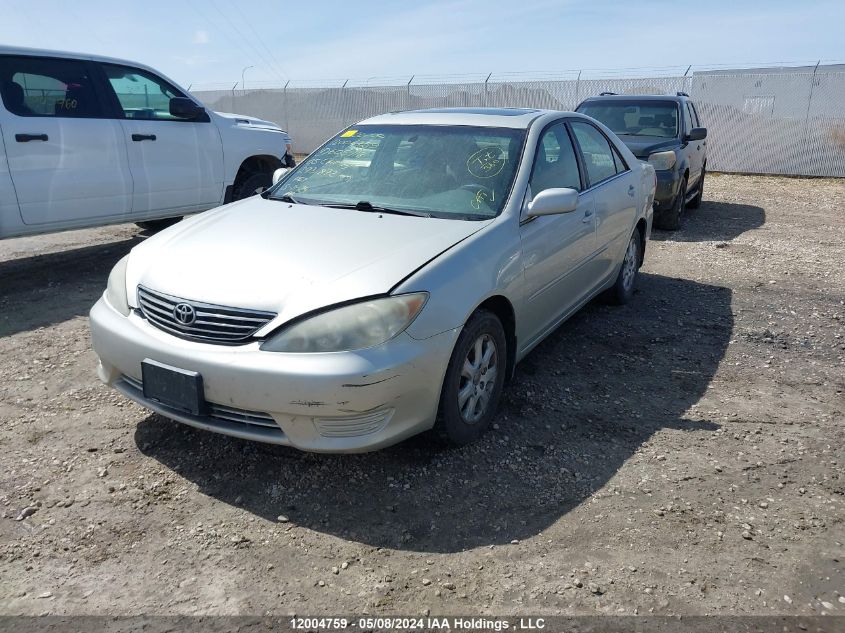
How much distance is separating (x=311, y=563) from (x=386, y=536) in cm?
33

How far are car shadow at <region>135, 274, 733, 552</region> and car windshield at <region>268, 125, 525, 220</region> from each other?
47.6 inches

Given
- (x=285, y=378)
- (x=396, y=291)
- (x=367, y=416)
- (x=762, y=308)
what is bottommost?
(x=762, y=308)

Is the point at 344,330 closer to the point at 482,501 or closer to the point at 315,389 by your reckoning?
the point at 315,389

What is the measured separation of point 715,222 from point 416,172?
7.57m

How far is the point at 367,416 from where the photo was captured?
2.93 m

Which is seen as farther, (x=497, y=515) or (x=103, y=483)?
(x=103, y=483)

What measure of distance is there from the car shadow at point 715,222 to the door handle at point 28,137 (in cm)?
683

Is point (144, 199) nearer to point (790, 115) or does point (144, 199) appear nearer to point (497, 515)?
point (497, 515)

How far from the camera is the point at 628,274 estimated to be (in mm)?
5902

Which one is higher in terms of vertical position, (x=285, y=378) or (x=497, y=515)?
(x=285, y=378)

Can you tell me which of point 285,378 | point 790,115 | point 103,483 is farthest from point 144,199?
point 790,115

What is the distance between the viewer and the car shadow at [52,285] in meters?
5.44

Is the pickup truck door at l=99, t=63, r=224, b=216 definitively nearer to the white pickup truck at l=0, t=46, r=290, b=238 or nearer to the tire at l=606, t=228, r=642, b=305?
the white pickup truck at l=0, t=46, r=290, b=238

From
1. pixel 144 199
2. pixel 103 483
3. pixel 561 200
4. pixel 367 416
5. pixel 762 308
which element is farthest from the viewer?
pixel 144 199
